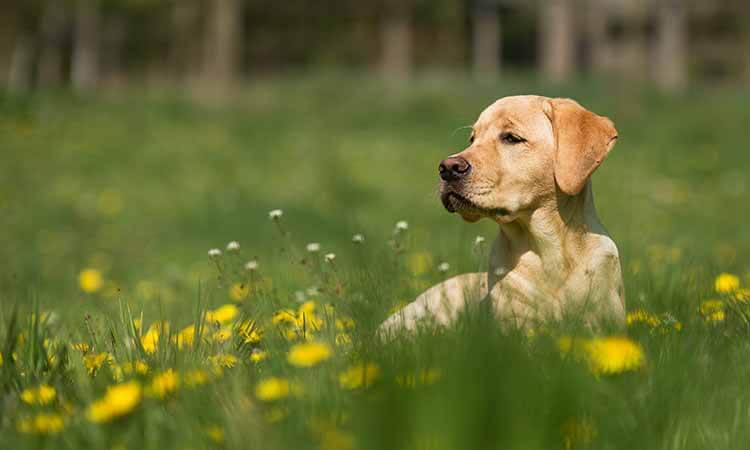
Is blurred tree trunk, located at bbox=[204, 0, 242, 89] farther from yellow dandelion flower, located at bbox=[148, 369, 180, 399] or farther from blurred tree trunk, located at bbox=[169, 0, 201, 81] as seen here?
yellow dandelion flower, located at bbox=[148, 369, 180, 399]

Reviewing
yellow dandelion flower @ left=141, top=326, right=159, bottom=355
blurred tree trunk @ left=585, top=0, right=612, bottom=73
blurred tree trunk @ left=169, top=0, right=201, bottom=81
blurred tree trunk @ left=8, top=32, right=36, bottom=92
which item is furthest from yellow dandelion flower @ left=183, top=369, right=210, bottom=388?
blurred tree trunk @ left=169, top=0, right=201, bottom=81

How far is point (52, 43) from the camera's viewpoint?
33.7 meters

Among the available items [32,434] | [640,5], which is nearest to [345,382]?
[32,434]

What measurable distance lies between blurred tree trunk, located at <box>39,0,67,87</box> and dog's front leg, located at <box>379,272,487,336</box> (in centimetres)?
2930

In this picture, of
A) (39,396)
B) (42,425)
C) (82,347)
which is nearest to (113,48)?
(82,347)

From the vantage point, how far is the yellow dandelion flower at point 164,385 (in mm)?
2045

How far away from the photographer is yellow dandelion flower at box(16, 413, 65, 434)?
6.10 feet

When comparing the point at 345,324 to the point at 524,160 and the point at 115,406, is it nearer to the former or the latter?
the point at 115,406

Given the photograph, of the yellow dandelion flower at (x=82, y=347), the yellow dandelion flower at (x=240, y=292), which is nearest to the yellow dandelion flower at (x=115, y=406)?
the yellow dandelion flower at (x=82, y=347)

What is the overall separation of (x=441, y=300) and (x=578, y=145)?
971 mm

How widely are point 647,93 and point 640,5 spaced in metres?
16.3

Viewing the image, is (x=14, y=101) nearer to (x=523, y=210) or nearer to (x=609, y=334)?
(x=523, y=210)

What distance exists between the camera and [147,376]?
2.16 meters

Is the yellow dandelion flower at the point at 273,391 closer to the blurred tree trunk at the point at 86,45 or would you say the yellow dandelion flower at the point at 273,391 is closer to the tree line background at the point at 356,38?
the tree line background at the point at 356,38
